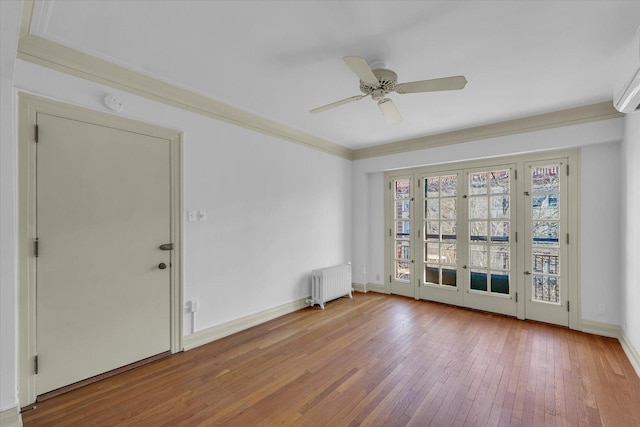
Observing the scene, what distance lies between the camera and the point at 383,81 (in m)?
2.37

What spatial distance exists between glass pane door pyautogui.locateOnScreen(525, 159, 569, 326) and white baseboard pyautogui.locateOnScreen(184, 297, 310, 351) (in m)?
3.09

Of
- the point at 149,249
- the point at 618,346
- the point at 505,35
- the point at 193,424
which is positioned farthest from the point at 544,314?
the point at 149,249

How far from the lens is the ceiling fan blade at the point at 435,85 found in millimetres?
2076

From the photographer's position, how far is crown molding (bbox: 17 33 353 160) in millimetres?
2020

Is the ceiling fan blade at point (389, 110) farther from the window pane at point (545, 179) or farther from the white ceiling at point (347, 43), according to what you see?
the window pane at point (545, 179)

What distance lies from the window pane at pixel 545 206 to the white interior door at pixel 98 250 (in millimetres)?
4309

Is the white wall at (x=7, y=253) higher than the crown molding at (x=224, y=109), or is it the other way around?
the crown molding at (x=224, y=109)

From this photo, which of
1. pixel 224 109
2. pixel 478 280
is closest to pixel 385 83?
pixel 224 109

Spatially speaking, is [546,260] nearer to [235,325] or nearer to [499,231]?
[499,231]

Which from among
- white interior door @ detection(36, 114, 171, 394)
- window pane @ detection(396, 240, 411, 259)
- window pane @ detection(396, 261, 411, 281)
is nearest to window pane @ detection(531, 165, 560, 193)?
window pane @ detection(396, 240, 411, 259)

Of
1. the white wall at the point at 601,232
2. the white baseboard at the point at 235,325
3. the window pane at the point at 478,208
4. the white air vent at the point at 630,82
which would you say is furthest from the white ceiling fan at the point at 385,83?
the white baseboard at the point at 235,325

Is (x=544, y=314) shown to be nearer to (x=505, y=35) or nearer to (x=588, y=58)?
(x=588, y=58)

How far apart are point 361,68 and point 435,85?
0.62m

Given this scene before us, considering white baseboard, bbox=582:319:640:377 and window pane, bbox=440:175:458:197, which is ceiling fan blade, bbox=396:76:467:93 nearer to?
window pane, bbox=440:175:458:197
